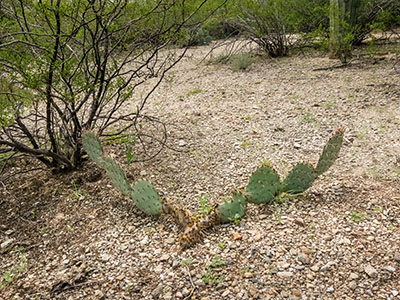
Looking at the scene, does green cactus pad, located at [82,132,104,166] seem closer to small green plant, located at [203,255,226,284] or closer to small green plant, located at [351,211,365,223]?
small green plant, located at [203,255,226,284]

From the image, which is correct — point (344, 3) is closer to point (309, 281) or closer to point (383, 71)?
point (383, 71)

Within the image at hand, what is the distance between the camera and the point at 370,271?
2004mm

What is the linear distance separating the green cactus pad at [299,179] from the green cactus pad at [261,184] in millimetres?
123

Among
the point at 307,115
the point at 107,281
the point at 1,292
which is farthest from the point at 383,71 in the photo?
the point at 1,292

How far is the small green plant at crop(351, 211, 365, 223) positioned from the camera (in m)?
2.43

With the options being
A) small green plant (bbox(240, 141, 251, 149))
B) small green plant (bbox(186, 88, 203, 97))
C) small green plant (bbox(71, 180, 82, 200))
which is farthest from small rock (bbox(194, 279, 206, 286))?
small green plant (bbox(186, 88, 203, 97))

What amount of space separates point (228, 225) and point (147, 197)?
58cm

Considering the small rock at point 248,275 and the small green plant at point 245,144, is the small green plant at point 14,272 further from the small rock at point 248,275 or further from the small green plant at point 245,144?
the small green plant at point 245,144

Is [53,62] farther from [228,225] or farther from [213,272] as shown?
[213,272]

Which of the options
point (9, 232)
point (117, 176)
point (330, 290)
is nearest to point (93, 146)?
point (117, 176)

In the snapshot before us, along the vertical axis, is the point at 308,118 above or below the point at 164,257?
below

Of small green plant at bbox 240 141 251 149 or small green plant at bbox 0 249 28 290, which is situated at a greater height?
small green plant at bbox 0 249 28 290

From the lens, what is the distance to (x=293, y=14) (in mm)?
7805

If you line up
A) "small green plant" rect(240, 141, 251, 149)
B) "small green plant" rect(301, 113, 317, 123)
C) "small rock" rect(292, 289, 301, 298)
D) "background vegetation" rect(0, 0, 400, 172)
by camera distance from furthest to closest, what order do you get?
"small green plant" rect(301, 113, 317, 123) < "small green plant" rect(240, 141, 251, 149) < "background vegetation" rect(0, 0, 400, 172) < "small rock" rect(292, 289, 301, 298)
